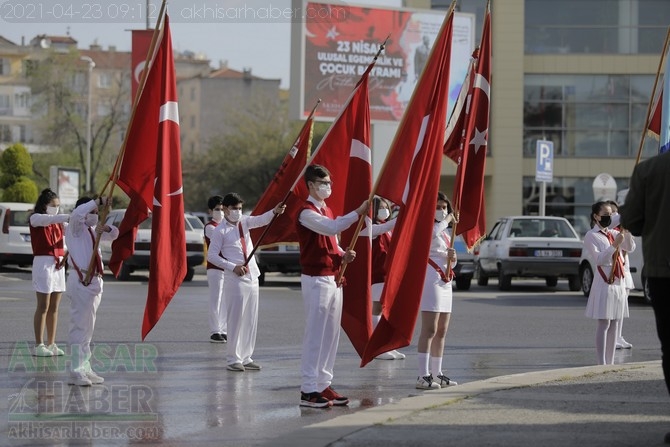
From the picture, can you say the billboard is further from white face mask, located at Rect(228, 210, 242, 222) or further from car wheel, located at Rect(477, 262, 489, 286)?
white face mask, located at Rect(228, 210, 242, 222)

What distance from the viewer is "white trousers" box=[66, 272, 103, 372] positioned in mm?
11508

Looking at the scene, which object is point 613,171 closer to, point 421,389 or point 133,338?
point 133,338

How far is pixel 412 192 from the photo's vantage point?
1074 centimetres

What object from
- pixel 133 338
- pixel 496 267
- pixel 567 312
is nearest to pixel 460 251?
pixel 496 267

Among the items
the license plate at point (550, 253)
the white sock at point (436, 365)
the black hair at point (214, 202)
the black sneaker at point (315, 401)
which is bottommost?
the black sneaker at point (315, 401)

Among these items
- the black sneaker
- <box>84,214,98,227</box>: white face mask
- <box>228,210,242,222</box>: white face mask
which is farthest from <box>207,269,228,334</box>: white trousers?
the black sneaker

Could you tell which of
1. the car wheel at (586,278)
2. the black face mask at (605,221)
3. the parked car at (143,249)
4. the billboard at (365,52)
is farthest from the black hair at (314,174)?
the billboard at (365,52)

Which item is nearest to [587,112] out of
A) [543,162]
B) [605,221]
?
[543,162]

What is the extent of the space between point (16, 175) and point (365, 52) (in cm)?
1765

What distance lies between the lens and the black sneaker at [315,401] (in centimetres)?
1005

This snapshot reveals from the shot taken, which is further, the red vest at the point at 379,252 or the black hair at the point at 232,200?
the red vest at the point at 379,252

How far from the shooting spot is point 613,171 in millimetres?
46438

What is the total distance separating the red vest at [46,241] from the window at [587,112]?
1352 inches

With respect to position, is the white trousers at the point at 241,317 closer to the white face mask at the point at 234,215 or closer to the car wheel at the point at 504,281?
the white face mask at the point at 234,215
